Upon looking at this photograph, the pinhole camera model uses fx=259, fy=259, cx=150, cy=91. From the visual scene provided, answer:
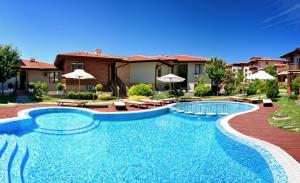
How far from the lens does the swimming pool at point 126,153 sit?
8.16 m

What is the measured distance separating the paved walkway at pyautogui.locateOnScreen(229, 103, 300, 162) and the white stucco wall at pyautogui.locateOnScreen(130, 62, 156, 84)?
18289mm

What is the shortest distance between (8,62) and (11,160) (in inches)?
679

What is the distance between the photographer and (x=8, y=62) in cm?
2331

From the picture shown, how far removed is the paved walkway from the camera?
934cm

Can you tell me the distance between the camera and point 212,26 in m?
39.8

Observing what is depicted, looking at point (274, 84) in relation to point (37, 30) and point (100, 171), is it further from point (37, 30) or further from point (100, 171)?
point (37, 30)

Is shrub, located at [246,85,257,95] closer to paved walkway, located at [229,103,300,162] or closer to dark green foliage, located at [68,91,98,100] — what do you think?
paved walkway, located at [229,103,300,162]

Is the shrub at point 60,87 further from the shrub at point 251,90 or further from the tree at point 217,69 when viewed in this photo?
the shrub at point 251,90

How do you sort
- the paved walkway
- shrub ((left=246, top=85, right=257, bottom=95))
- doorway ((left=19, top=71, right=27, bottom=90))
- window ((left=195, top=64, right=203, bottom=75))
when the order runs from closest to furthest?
1. the paved walkway
2. shrub ((left=246, top=85, right=257, bottom=95))
3. doorway ((left=19, top=71, right=27, bottom=90))
4. window ((left=195, top=64, right=203, bottom=75))

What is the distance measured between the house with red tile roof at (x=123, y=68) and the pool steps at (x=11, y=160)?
702 inches

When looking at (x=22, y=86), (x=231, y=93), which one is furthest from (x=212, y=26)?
(x=22, y=86)

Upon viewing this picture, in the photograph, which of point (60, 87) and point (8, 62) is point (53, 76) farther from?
point (8, 62)

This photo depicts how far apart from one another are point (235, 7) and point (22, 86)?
2871 centimetres

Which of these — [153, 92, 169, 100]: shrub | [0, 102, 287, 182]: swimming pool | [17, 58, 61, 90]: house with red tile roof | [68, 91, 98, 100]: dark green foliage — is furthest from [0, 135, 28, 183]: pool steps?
[17, 58, 61, 90]: house with red tile roof
